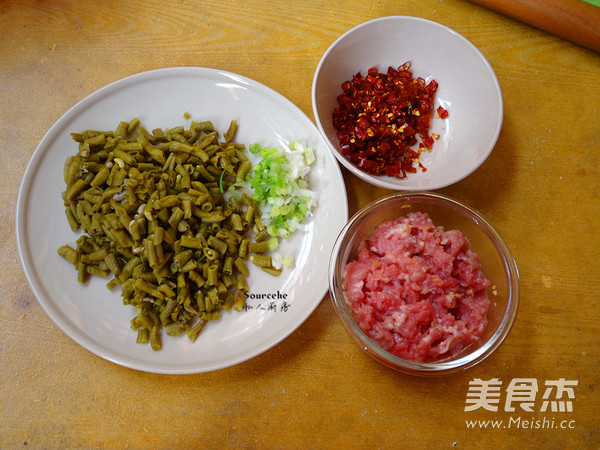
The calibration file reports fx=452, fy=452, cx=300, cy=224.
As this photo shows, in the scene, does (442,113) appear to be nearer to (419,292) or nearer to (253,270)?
(419,292)

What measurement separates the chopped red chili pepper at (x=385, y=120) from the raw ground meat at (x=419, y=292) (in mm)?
345

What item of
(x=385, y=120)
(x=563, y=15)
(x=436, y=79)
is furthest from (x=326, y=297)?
(x=563, y=15)

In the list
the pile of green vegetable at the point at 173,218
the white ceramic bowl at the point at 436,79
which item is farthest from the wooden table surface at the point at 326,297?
the pile of green vegetable at the point at 173,218

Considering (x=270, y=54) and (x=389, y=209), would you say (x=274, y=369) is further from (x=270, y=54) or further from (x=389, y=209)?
(x=270, y=54)

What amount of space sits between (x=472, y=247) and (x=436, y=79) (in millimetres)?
847

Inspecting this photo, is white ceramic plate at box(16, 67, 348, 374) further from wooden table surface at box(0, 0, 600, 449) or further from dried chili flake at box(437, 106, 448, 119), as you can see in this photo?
dried chili flake at box(437, 106, 448, 119)

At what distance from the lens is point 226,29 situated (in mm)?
2346

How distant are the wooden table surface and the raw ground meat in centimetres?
33

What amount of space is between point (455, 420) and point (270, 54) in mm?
1962

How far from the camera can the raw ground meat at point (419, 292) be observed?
171 centimetres

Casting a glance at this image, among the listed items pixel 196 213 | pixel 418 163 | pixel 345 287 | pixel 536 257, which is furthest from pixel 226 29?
pixel 536 257

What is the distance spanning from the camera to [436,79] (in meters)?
2.21

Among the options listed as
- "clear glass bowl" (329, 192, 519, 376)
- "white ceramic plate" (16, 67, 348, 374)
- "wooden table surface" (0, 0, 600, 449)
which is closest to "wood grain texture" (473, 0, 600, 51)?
"wooden table surface" (0, 0, 600, 449)

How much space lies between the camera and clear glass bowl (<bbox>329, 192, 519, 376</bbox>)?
174 centimetres
